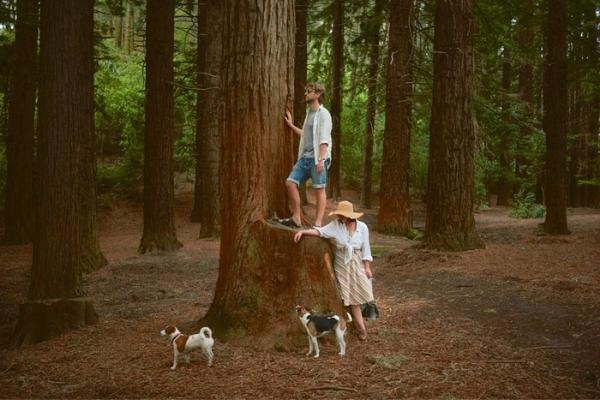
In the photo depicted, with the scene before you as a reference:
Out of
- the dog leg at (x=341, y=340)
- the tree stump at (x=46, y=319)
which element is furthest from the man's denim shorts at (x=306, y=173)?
the tree stump at (x=46, y=319)

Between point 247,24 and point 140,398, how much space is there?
13.5 ft

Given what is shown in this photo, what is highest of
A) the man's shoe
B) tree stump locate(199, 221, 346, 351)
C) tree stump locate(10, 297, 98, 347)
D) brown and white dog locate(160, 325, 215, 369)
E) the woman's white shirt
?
the man's shoe

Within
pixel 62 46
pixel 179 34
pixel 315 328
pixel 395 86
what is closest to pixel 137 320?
pixel 315 328

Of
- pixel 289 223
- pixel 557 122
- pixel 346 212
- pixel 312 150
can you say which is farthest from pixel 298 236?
pixel 557 122

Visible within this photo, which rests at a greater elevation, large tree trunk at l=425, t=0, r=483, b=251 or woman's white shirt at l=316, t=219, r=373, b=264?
large tree trunk at l=425, t=0, r=483, b=251

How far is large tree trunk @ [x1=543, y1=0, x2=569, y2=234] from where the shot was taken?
14508mm

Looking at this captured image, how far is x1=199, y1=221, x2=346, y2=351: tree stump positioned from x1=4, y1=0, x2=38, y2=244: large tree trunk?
13176mm

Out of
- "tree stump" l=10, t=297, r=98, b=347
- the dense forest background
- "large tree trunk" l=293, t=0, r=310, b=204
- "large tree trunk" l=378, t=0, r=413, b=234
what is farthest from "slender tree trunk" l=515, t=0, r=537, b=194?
"tree stump" l=10, t=297, r=98, b=347

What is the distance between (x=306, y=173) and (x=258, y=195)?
2.72 feet

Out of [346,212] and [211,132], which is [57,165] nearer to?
[346,212]

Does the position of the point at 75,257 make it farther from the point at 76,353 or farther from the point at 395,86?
the point at 395,86

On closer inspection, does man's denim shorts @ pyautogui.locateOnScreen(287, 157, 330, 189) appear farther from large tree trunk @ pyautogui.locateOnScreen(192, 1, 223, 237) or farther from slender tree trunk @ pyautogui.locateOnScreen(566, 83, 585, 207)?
slender tree trunk @ pyautogui.locateOnScreen(566, 83, 585, 207)

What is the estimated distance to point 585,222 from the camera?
57.1 ft

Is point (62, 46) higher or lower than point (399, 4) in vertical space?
lower
